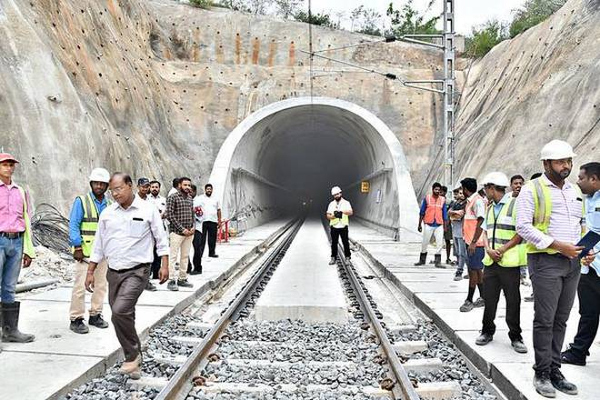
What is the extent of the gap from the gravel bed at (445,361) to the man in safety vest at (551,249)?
56 centimetres

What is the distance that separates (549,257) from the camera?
380 centimetres

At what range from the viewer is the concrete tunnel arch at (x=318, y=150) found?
1856 centimetres

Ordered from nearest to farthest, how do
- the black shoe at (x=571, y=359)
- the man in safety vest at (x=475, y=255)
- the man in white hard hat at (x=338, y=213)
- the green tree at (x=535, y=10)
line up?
the black shoe at (x=571, y=359) → the man in safety vest at (x=475, y=255) → the man in white hard hat at (x=338, y=213) → the green tree at (x=535, y=10)

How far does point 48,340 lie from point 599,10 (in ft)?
64.0

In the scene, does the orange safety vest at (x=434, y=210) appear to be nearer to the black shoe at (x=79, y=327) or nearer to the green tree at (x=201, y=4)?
the black shoe at (x=79, y=327)

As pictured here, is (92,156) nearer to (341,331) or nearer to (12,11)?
(12,11)

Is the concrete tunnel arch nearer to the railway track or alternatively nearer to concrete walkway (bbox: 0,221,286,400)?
concrete walkway (bbox: 0,221,286,400)

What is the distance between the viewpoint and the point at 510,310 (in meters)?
4.77

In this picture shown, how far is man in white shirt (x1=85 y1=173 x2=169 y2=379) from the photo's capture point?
13.7 feet

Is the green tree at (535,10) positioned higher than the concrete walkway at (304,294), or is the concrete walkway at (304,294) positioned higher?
the green tree at (535,10)

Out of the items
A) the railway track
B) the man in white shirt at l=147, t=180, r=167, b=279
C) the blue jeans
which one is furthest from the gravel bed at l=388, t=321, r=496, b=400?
the man in white shirt at l=147, t=180, r=167, b=279

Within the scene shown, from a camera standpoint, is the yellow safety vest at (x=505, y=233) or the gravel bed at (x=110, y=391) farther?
the yellow safety vest at (x=505, y=233)

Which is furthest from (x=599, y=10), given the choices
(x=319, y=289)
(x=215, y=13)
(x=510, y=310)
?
(x=215, y=13)

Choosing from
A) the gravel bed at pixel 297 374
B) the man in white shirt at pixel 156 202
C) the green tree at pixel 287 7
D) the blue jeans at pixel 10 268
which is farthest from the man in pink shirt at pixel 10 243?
the green tree at pixel 287 7
